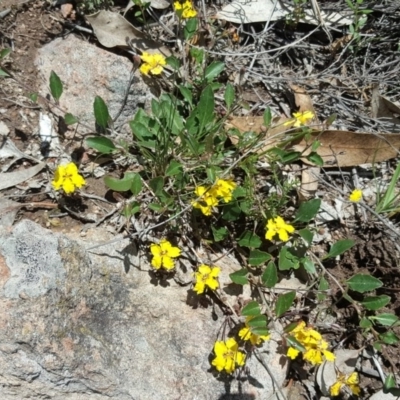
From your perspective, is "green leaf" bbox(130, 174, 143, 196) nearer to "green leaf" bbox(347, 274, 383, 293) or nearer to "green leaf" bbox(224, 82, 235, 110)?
"green leaf" bbox(224, 82, 235, 110)

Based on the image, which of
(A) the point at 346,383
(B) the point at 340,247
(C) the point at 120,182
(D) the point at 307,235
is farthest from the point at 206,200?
(A) the point at 346,383

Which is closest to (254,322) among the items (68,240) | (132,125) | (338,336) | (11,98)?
(338,336)

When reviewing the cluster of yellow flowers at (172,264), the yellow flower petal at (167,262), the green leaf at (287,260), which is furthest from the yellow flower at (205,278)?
the green leaf at (287,260)

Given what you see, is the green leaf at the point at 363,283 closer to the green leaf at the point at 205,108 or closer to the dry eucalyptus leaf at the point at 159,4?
the green leaf at the point at 205,108

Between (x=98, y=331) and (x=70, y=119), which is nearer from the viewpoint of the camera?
(x=98, y=331)

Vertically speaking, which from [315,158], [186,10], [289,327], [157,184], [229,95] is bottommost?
[289,327]

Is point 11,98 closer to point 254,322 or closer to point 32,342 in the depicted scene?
point 32,342

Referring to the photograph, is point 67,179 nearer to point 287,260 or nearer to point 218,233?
point 218,233
